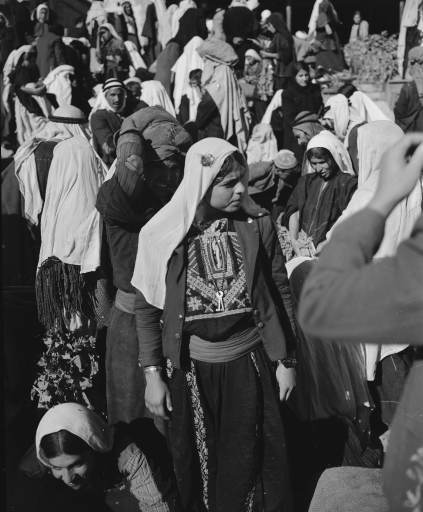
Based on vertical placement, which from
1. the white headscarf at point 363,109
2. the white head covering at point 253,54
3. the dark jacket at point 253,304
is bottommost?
the dark jacket at point 253,304

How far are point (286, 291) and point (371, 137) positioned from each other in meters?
1.20

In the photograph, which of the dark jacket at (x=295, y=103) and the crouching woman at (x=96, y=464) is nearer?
the crouching woman at (x=96, y=464)

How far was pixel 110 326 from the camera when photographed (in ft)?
13.2

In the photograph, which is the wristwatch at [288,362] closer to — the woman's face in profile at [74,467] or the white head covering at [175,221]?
the white head covering at [175,221]

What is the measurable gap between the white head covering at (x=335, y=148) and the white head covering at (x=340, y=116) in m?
1.33

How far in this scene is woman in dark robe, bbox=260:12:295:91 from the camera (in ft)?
33.0

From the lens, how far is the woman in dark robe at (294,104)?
843cm

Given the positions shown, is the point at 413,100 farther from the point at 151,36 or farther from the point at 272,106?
the point at 151,36

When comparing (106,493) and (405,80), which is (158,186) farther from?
(405,80)

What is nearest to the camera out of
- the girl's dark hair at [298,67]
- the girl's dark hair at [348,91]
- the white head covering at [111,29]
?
the girl's dark hair at [348,91]

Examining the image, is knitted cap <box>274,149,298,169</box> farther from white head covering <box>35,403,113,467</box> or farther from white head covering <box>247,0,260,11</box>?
white head covering <box>247,0,260,11</box>

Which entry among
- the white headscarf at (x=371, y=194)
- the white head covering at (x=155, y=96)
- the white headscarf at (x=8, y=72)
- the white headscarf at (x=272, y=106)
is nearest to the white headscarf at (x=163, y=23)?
the white headscarf at (x=8, y=72)

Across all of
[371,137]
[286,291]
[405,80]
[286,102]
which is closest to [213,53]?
[286,102]

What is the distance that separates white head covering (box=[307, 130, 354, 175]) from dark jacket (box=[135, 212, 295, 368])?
250 cm
